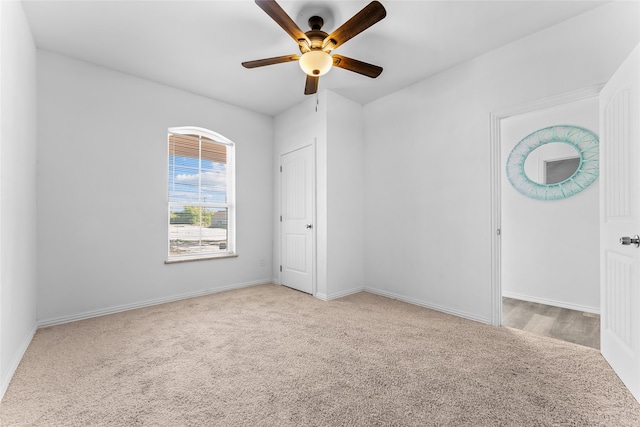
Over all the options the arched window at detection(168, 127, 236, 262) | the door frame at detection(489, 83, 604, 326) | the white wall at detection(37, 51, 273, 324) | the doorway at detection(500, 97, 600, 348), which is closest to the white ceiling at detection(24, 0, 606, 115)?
the white wall at detection(37, 51, 273, 324)

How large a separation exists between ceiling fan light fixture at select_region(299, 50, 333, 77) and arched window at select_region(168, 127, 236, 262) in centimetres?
218

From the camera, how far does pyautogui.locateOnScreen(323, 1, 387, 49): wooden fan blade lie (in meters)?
1.79

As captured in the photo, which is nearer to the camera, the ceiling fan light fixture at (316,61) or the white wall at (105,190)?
the ceiling fan light fixture at (316,61)

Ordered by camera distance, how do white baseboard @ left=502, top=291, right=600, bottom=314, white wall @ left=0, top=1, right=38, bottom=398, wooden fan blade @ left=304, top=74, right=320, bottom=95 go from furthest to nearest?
white baseboard @ left=502, top=291, right=600, bottom=314 < wooden fan blade @ left=304, top=74, right=320, bottom=95 < white wall @ left=0, top=1, right=38, bottom=398

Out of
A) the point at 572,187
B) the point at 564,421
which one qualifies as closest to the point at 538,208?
the point at 572,187

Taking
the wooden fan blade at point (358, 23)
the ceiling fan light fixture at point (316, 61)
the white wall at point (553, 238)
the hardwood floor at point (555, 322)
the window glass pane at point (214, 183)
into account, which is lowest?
the hardwood floor at point (555, 322)

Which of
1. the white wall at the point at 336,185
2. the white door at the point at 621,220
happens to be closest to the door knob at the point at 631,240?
the white door at the point at 621,220

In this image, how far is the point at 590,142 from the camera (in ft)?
10.2

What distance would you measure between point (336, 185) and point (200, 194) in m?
1.89

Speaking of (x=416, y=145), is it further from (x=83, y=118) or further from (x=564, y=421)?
(x=83, y=118)

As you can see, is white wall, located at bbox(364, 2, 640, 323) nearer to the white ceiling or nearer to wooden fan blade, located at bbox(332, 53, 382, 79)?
the white ceiling

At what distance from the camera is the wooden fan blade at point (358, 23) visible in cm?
179

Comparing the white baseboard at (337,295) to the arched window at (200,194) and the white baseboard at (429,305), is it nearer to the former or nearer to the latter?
the white baseboard at (429,305)

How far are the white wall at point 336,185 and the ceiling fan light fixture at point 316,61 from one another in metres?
1.37
